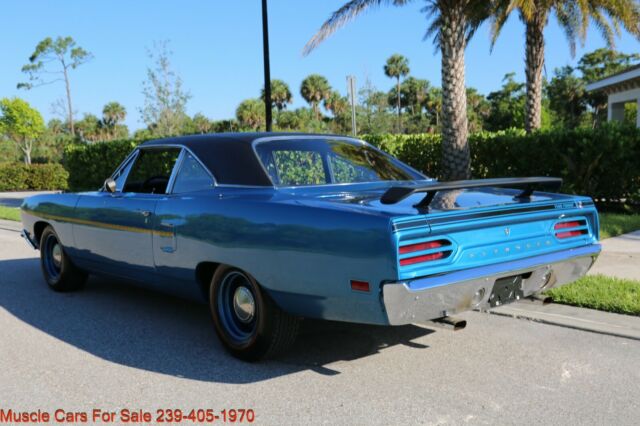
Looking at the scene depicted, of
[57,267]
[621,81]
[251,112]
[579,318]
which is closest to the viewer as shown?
[579,318]

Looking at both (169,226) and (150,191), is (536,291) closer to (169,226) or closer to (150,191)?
Answer: (169,226)

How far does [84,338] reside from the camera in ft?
16.5

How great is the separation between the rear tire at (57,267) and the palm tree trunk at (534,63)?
13721mm

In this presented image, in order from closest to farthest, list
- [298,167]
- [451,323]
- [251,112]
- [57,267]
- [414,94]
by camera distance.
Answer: [451,323], [298,167], [57,267], [251,112], [414,94]

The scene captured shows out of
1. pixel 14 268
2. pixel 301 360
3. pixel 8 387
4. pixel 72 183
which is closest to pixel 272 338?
pixel 301 360

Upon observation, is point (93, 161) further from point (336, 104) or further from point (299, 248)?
point (336, 104)

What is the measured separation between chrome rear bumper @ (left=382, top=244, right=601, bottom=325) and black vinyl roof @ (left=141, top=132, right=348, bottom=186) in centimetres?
140

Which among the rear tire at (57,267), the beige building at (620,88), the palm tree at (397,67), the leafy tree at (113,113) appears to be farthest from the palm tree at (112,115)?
the rear tire at (57,267)

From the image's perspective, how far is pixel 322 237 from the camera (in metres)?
3.70

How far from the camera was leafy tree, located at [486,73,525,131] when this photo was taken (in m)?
59.4

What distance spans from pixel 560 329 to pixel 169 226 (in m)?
3.10

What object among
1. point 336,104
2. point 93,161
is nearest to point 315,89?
point 336,104

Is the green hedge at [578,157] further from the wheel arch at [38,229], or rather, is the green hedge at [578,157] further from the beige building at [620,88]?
the beige building at [620,88]

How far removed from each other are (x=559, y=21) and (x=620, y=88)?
419 inches
